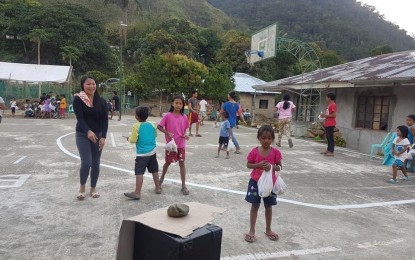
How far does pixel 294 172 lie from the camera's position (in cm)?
784

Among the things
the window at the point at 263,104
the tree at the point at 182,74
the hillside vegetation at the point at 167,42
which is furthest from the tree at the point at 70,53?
the window at the point at 263,104

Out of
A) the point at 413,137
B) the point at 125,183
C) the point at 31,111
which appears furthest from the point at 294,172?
the point at 31,111

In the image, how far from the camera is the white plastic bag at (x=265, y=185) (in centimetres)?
392

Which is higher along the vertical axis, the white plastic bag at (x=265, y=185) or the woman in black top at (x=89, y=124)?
the woman in black top at (x=89, y=124)

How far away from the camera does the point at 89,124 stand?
16.6ft

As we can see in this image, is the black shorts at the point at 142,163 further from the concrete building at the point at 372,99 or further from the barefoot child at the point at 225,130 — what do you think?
the concrete building at the point at 372,99

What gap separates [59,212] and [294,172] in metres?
4.94

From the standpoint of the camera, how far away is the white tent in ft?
79.5

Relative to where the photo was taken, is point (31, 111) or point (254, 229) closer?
point (254, 229)

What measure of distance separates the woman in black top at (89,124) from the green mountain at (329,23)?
63001 mm

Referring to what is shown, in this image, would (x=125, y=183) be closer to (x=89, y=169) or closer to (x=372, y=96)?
(x=89, y=169)

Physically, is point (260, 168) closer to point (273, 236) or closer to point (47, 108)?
point (273, 236)

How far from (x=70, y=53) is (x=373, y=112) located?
3551 centimetres

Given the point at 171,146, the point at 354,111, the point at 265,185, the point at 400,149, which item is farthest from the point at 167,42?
the point at 265,185
